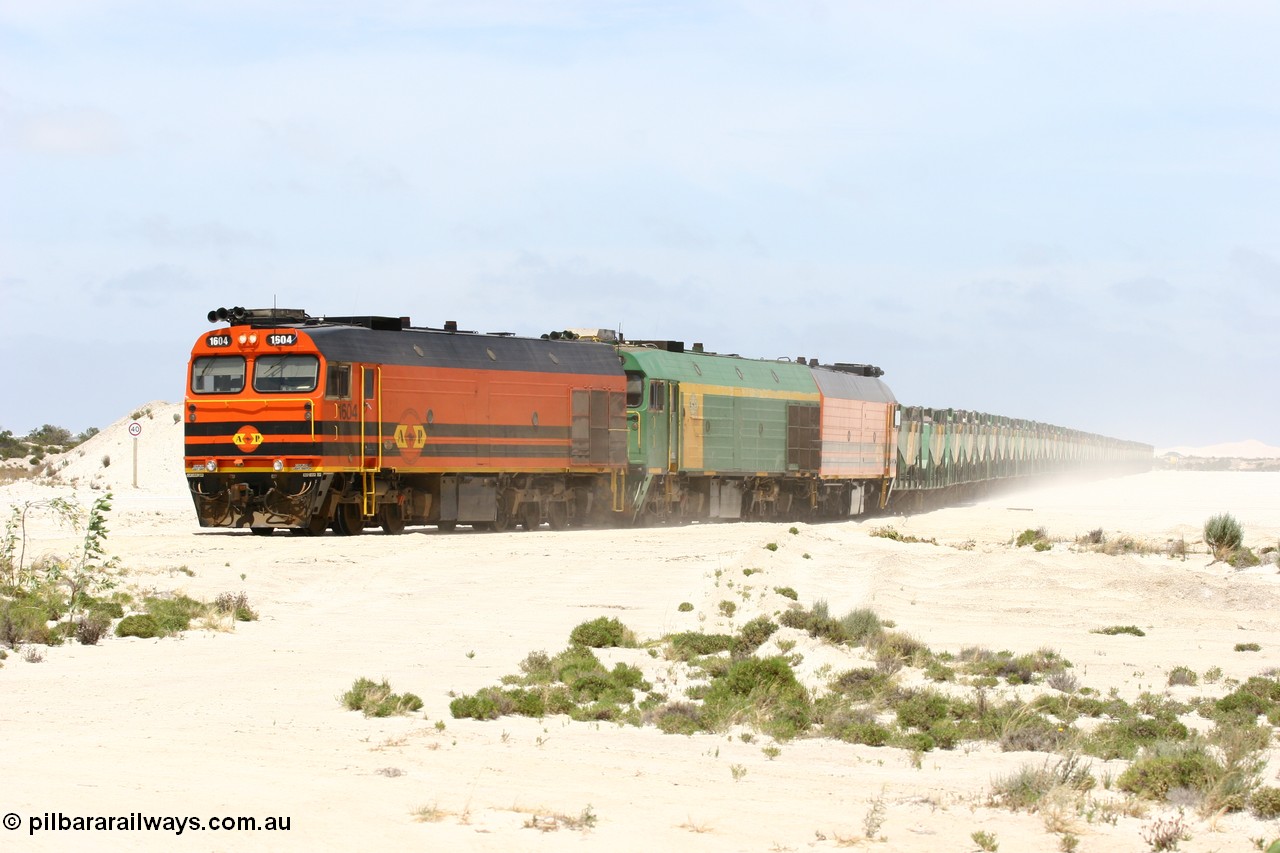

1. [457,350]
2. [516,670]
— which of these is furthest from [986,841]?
[457,350]

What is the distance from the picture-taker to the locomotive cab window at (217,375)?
104 ft

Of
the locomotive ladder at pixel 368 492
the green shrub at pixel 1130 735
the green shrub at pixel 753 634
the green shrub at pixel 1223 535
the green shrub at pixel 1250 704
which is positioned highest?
the locomotive ladder at pixel 368 492

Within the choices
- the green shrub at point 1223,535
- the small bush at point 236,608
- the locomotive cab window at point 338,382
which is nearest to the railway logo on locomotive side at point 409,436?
the locomotive cab window at point 338,382

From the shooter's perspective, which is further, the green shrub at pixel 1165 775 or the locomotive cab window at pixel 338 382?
the locomotive cab window at pixel 338 382

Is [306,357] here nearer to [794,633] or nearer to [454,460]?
[454,460]

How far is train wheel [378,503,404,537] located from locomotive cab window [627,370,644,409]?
8156 mm

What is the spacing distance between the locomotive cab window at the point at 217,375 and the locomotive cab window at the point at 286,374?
1.33 feet

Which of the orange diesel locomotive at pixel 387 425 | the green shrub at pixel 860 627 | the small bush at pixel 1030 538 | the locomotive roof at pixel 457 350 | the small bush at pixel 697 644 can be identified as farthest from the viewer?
the small bush at pixel 1030 538

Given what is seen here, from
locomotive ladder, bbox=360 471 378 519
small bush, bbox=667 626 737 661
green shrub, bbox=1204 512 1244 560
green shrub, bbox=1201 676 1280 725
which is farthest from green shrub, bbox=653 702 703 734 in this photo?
green shrub, bbox=1204 512 1244 560

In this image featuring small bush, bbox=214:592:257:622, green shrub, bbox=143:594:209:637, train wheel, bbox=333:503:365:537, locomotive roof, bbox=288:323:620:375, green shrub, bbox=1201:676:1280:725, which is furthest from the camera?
train wheel, bbox=333:503:365:537

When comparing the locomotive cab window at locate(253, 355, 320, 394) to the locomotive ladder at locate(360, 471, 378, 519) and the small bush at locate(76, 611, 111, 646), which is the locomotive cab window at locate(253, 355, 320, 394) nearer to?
the locomotive ladder at locate(360, 471, 378, 519)

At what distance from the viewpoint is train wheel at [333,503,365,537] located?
109 ft

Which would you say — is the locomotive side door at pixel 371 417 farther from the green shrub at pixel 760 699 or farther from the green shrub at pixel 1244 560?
the green shrub at pixel 1244 560

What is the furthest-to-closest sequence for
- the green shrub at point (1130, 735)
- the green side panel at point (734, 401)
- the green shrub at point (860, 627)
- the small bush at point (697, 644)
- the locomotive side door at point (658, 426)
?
the green side panel at point (734, 401) → the locomotive side door at point (658, 426) → the green shrub at point (860, 627) → the small bush at point (697, 644) → the green shrub at point (1130, 735)
